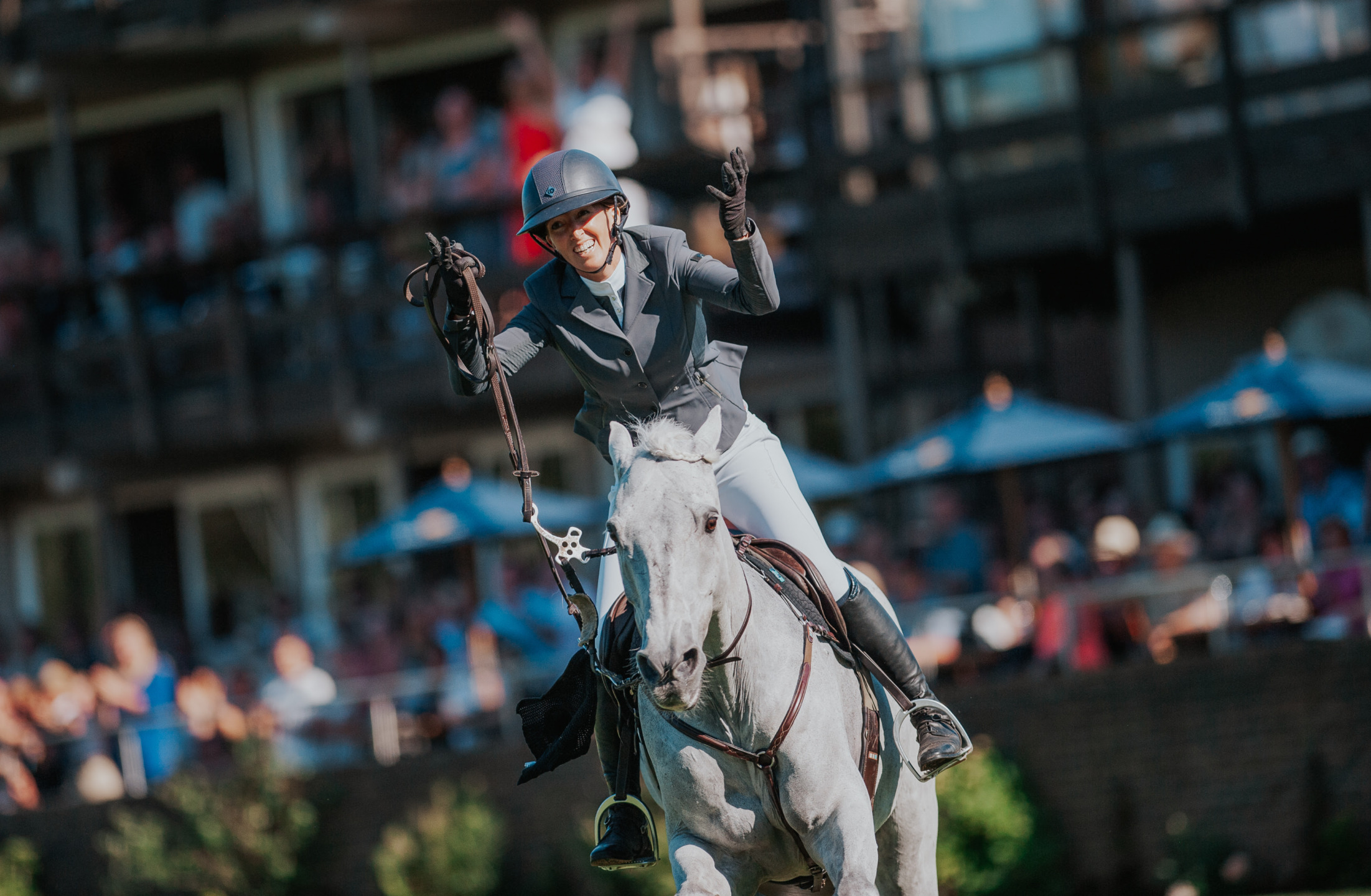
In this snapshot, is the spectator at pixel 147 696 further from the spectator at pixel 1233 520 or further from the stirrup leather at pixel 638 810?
the stirrup leather at pixel 638 810

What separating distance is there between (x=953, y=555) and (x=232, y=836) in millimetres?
5855

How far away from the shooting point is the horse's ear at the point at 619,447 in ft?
16.9

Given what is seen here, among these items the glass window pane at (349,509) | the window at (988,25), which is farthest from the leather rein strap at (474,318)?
the glass window pane at (349,509)

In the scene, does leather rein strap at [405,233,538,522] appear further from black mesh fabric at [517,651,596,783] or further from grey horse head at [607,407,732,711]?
black mesh fabric at [517,651,596,783]

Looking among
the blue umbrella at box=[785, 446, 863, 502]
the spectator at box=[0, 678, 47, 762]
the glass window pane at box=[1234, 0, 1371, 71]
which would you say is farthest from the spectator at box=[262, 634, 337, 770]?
the glass window pane at box=[1234, 0, 1371, 71]

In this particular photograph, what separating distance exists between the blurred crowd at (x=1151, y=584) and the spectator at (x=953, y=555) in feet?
0.04

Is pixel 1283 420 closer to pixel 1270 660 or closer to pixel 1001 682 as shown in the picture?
pixel 1270 660

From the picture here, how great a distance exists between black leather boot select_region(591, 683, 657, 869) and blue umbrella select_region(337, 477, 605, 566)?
816 cm

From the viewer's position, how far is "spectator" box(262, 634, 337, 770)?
13695 mm

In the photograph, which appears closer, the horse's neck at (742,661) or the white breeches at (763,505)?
the horse's neck at (742,661)

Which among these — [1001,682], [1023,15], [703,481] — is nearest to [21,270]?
[1023,15]

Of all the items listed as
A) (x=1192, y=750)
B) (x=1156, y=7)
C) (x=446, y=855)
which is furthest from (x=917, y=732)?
(x=1156, y=7)

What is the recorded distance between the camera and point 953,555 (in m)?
13.2

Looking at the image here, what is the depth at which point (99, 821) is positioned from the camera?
1421 cm
